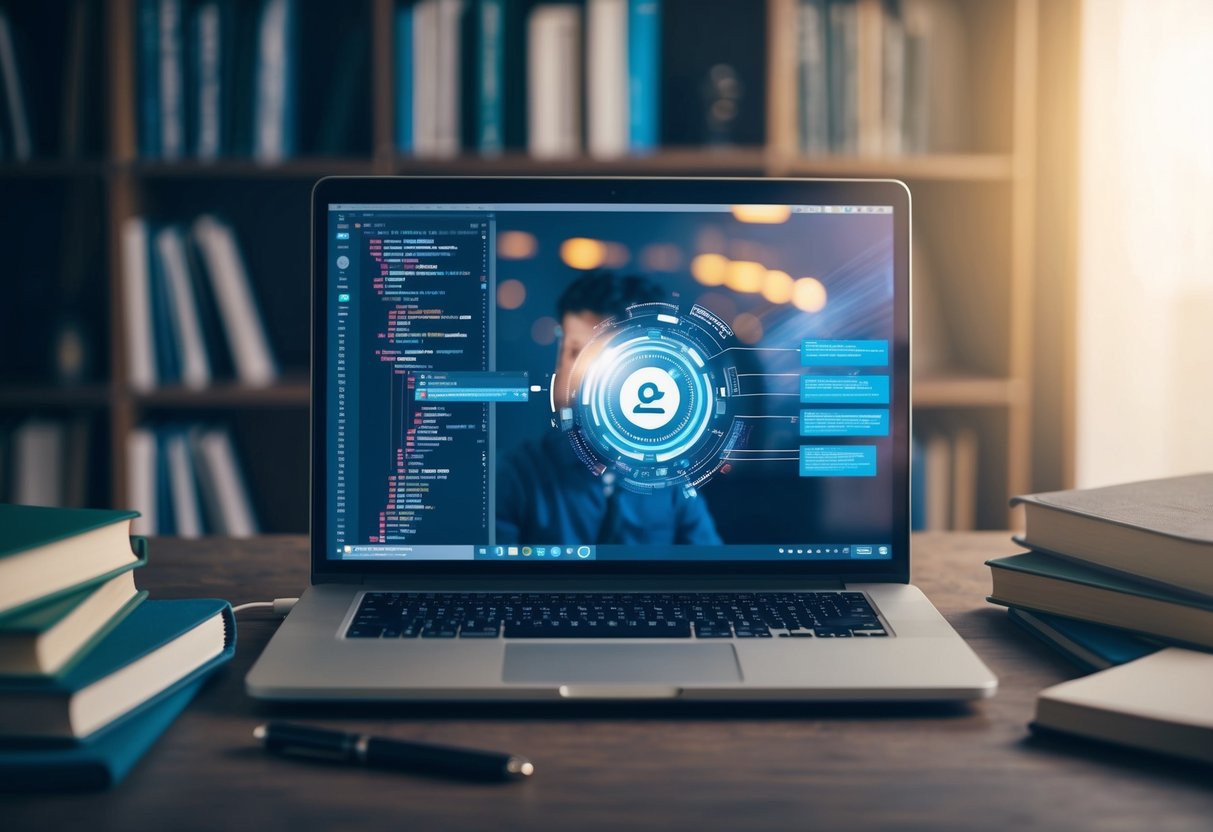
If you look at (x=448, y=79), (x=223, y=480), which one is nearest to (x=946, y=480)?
(x=448, y=79)

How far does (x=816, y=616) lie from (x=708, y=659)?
0.11 m

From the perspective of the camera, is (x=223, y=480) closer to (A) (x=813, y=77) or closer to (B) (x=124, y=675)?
(A) (x=813, y=77)

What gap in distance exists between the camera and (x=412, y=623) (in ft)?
2.59

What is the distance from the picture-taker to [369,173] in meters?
2.14

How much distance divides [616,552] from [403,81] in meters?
1.52

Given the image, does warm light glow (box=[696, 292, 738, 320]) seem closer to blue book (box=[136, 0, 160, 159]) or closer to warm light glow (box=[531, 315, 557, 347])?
warm light glow (box=[531, 315, 557, 347])

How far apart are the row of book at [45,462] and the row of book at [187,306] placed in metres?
0.21

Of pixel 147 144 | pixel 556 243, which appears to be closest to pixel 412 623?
pixel 556 243

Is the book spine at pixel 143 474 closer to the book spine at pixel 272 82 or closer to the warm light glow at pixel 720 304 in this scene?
the book spine at pixel 272 82

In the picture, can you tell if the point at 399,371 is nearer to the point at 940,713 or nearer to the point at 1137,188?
the point at 940,713

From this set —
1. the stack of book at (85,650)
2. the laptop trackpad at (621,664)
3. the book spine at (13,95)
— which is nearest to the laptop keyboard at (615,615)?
the laptop trackpad at (621,664)

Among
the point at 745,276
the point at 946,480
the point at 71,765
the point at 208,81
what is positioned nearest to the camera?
the point at 71,765

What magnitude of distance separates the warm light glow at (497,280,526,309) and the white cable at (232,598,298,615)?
1.00ft

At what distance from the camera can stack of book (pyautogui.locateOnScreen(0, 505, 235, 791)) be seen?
23.4 inches
